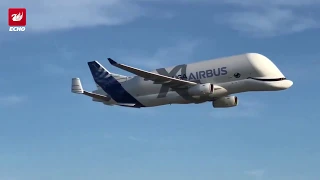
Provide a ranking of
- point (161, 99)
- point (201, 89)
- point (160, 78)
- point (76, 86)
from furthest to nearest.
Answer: point (76, 86) < point (161, 99) < point (160, 78) < point (201, 89)

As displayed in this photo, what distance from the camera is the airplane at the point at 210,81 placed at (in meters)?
77.4

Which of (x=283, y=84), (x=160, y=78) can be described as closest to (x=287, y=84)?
(x=283, y=84)

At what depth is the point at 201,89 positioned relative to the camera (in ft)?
251

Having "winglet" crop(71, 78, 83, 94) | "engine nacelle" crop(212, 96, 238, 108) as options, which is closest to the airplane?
"engine nacelle" crop(212, 96, 238, 108)

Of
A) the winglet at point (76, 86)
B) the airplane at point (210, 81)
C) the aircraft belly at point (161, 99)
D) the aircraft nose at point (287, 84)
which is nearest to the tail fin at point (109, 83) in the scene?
the aircraft belly at point (161, 99)

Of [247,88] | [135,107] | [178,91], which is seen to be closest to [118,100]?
[135,107]

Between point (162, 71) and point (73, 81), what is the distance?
13.3 metres

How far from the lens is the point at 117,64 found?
246 ft

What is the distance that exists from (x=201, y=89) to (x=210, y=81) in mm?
2223

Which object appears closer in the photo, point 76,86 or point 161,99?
point 161,99

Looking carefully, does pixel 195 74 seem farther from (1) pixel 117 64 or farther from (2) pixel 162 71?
(1) pixel 117 64

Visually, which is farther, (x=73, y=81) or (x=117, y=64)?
(x=73, y=81)

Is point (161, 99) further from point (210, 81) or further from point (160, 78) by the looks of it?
point (210, 81)

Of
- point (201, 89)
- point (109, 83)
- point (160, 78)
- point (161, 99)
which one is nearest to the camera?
point (201, 89)
